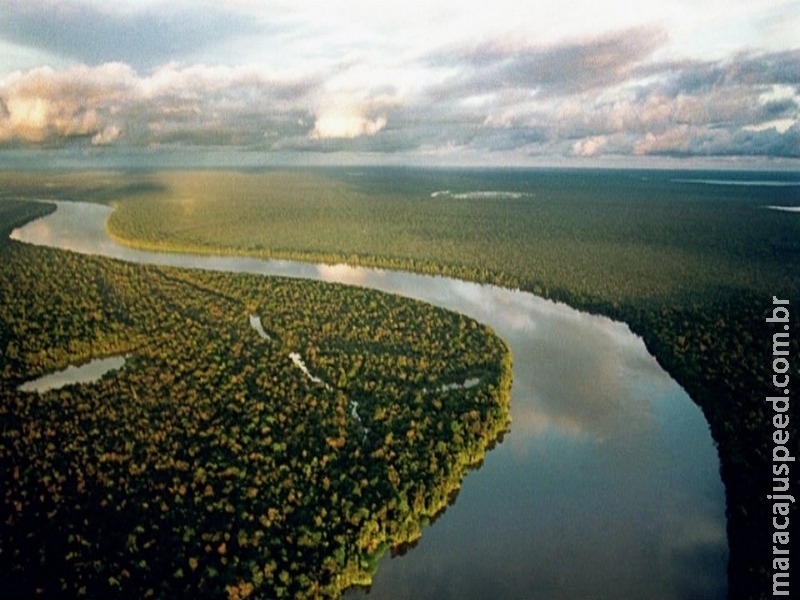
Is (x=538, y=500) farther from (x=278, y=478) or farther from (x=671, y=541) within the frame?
(x=278, y=478)

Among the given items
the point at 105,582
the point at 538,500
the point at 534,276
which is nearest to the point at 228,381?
the point at 105,582

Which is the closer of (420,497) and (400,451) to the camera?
(420,497)

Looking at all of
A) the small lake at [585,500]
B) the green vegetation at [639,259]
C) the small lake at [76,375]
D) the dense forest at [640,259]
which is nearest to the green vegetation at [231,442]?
the small lake at [76,375]

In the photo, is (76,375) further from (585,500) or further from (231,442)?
(585,500)

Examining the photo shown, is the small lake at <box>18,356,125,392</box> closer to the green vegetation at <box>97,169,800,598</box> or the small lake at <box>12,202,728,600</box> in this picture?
the small lake at <box>12,202,728,600</box>

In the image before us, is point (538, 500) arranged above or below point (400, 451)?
below

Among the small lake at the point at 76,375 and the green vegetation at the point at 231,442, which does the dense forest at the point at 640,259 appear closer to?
the green vegetation at the point at 231,442

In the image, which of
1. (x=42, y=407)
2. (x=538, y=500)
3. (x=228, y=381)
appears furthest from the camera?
(x=228, y=381)
